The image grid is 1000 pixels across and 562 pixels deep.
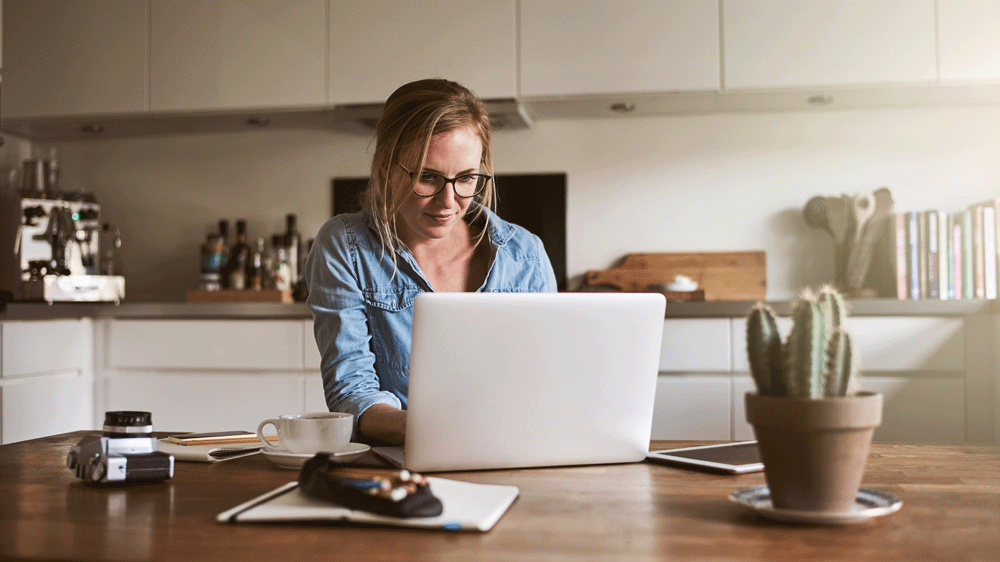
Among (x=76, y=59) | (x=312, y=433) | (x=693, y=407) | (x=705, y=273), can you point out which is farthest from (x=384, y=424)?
(x=76, y=59)

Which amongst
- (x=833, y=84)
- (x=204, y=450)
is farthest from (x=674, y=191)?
→ (x=204, y=450)

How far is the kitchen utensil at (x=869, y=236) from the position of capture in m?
2.87

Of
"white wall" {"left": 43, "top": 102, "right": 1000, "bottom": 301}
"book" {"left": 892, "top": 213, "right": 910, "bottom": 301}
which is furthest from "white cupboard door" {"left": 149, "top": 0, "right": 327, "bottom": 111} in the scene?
"book" {"left": 892, "top": 213, "right": 910, "bottom": 301}

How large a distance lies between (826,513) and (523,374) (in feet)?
1.10

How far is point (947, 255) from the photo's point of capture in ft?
9.12

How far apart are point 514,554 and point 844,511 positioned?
0.93ft

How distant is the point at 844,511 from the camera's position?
683 mm

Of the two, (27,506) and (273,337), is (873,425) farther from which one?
(273,337)

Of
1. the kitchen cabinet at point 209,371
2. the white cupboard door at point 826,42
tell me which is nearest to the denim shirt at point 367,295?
the kitchen cabinet at point 209,371

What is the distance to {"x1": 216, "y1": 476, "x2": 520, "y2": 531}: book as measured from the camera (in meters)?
0.67

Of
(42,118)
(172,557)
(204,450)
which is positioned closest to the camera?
(172,557)

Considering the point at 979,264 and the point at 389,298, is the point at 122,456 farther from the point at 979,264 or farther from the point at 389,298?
the point at 979,264

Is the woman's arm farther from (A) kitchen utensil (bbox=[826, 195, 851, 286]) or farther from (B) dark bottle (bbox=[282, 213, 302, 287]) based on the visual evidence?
(A) kitchen utensil (bbox=[826, 195, 851, 286])

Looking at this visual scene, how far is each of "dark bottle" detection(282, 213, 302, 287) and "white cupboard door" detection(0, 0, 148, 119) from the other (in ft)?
2.32
